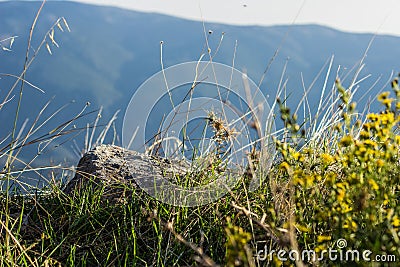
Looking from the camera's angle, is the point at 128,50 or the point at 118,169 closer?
the point at 118,169

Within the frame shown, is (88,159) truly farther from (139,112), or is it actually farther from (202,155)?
(202,155)

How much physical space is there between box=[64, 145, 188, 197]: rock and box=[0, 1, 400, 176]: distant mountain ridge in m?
97.0

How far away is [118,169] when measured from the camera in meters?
3.17

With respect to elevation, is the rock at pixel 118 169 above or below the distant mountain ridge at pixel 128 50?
above

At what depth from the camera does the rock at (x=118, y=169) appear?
3059 millimetres

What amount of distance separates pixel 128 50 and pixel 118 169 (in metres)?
133

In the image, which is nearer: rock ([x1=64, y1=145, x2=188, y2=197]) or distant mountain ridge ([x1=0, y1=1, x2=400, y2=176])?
rock ([x1=64, y1=145, x2=188, y2=197])

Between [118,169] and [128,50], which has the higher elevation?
[118,169]

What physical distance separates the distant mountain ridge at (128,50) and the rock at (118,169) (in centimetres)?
9705

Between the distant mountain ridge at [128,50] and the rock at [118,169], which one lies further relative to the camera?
the distant mountain ridge at [128,50]

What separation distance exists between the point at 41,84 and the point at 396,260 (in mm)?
110283

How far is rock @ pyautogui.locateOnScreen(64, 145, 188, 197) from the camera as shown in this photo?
3.06 m

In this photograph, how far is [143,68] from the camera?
118 meters

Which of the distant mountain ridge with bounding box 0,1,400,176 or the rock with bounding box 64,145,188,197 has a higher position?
the rock with bounding box 64,145,188,197
